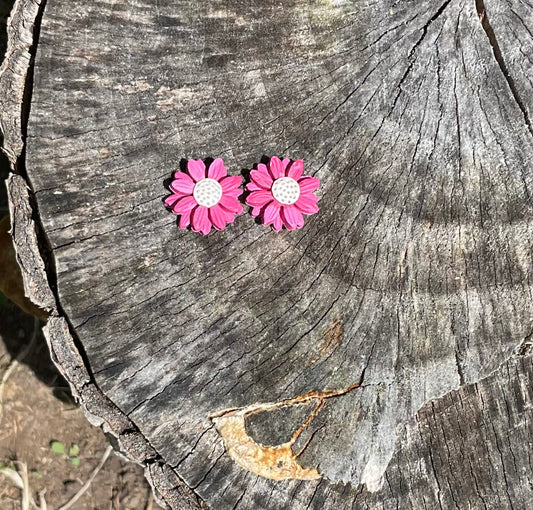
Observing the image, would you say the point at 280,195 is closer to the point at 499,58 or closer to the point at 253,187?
the point at 253,187

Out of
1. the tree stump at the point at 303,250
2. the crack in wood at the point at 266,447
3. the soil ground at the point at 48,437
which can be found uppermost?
the tree stump at the point at 303,250

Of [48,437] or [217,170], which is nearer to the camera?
[217,170]

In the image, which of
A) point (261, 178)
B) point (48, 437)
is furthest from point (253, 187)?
point (48, 437)

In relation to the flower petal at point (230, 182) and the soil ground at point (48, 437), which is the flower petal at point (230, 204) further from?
the soil ground at point (48, 437)

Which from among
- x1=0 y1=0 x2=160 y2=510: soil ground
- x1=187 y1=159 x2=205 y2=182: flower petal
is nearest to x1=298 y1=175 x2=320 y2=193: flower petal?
x1=187 y1=159 x2=205 y2=182: flower petal

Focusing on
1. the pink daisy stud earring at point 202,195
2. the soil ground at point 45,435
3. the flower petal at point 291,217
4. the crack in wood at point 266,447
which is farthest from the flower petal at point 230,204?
the soil ground at point 45,435

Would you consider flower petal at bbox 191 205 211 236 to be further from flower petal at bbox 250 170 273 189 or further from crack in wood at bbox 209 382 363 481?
crack in wood at bbox 209 382 363 481

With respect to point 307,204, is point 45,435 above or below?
below
